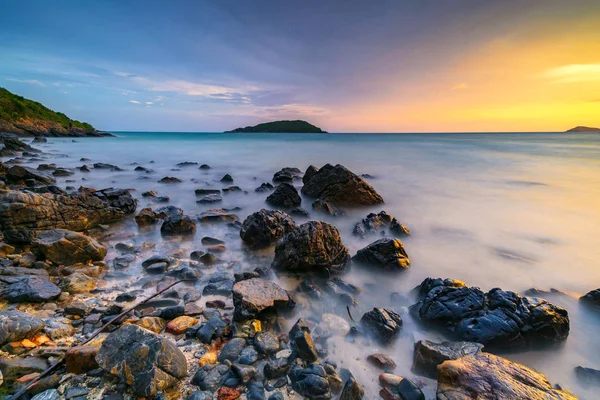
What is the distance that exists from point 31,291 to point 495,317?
5485mm

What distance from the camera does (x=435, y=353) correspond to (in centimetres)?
278

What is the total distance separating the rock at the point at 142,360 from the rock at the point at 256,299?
898 millimetres

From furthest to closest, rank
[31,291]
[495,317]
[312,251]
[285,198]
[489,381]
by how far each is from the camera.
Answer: [285,198], [312,251], [31,291], [495,317], [489,381]

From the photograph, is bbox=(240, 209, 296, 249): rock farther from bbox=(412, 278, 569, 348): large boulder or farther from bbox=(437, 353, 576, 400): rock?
bbox=(437, 353, 576, 400): rock

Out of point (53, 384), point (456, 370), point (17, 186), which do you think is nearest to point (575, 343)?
point (456, 370)

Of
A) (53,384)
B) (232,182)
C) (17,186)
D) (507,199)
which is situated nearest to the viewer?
(53,384)

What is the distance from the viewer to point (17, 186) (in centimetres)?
894

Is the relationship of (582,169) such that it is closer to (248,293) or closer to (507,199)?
(507,199)

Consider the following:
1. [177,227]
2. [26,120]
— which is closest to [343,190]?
[177,227]

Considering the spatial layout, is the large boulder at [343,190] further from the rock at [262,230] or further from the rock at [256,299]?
the rock at [256,299]

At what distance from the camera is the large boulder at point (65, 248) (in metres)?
4.41

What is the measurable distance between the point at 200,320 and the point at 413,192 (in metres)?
10.3

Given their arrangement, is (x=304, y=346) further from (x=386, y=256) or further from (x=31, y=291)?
(x=31, y=291)

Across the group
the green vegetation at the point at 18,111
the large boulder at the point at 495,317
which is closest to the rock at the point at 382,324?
the large boulder at the point at 495,317
